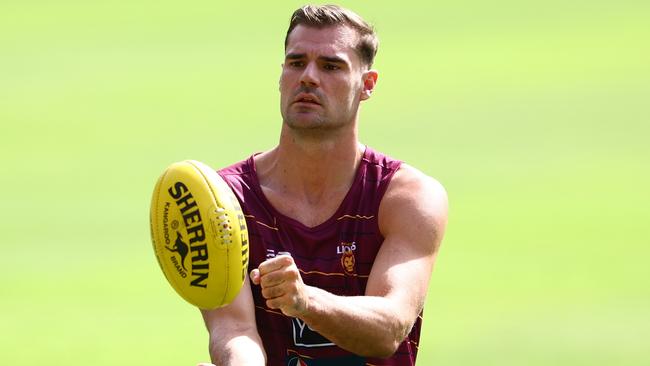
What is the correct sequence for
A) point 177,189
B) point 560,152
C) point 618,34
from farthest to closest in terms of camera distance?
point 618,34 → point 560,152 → point 177,189

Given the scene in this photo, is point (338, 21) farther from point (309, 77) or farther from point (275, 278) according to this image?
point (275, 278)

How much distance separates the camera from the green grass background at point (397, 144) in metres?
12.9

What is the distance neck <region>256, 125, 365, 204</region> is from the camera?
7137 millimetres

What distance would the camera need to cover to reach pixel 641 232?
14.7 meters

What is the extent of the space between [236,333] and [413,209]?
969 millimetres

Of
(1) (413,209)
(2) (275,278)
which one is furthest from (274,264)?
(1) (413,209)

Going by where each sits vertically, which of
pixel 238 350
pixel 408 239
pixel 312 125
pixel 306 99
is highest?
pixel 306 99

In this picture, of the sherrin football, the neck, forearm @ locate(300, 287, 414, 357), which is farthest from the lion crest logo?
the sherrin football

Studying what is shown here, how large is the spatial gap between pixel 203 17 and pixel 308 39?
14.8m

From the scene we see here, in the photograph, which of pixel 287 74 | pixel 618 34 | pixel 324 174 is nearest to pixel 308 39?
pixel 287 74

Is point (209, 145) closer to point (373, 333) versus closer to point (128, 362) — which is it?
point (128, 362)

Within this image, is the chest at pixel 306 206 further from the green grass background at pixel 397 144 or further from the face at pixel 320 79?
the green grass background at pixel 397 144

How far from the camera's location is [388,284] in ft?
22.1

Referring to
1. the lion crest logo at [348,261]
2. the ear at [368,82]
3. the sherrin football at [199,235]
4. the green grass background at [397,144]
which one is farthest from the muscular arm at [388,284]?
the green grass background at [397,144]
